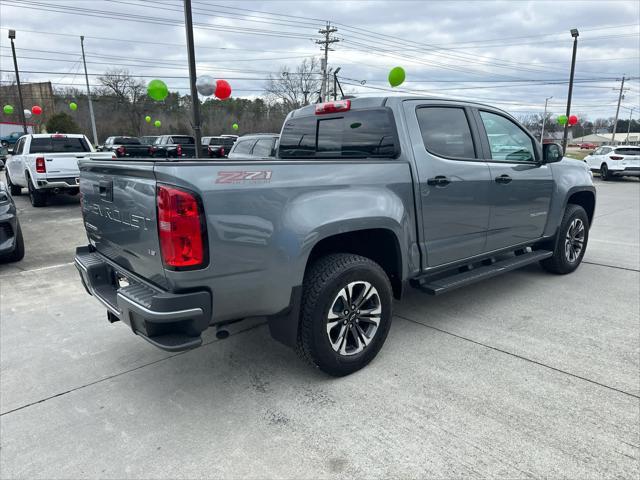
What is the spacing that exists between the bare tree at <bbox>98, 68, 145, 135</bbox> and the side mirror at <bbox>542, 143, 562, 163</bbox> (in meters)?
63.3

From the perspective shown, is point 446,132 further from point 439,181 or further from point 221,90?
point 221,90

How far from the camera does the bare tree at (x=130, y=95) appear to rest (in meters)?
58.9

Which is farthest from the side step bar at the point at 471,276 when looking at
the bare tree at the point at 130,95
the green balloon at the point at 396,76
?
the bare tree at the point at 130,95

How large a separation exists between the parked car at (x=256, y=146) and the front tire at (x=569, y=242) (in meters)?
6.42

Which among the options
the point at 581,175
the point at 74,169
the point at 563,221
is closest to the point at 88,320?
the point at 563,221

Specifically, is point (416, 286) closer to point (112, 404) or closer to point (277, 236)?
point (277, 236)

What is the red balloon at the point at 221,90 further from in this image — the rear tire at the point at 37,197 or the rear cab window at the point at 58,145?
the rear tire at the point at 37,197

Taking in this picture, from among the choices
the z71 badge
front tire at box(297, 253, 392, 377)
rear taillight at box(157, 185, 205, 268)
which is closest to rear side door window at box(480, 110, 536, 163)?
front tire at box(297, 253, 392, 377)

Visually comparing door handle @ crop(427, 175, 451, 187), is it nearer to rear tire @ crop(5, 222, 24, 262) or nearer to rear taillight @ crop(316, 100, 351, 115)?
rear taillight @ crop(316, 100, 351, 115)

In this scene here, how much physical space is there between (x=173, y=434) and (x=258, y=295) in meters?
0.92

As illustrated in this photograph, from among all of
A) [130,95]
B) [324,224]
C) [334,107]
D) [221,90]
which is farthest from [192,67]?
[130,95]

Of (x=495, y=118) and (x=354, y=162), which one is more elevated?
(x=495, y=118)

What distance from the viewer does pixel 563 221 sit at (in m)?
5.04

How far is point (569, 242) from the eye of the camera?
5.29 meters
